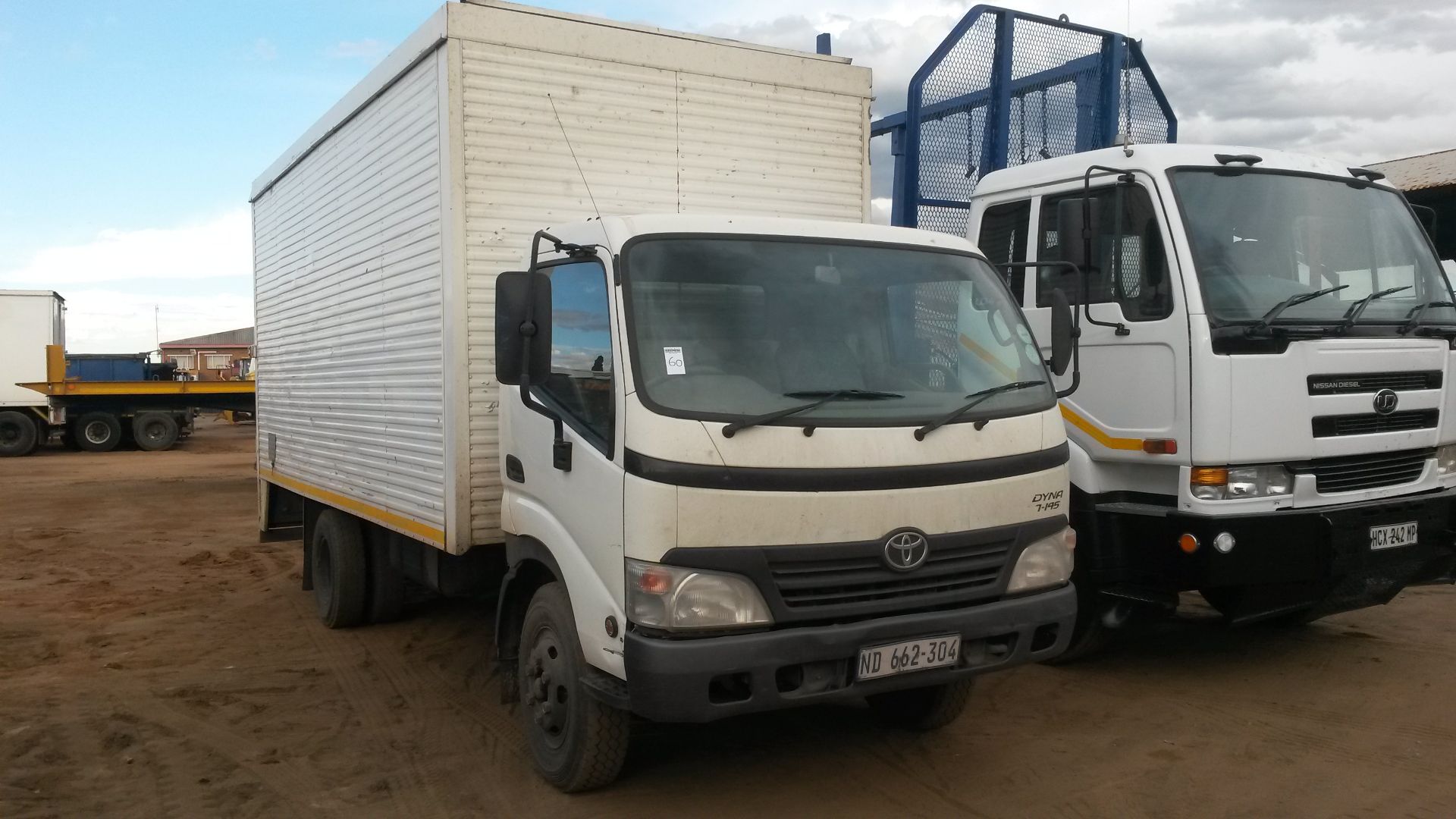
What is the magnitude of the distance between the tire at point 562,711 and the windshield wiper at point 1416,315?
4.17 meters

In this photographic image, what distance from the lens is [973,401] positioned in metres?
4.09

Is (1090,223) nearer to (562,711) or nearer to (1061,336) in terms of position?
(1061,336)

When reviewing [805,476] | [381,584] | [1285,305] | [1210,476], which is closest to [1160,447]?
Result: [1210,476]

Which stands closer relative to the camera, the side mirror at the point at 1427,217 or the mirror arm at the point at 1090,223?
the mirror arm at the point at 1090,223

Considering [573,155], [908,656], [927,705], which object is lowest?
[927,705]

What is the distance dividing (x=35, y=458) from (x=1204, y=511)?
25.8m

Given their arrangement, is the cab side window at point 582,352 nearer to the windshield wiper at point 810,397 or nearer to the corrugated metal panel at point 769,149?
the windshield wiper at point 810,397

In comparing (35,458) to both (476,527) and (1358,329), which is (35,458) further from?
Result: (1358,329)

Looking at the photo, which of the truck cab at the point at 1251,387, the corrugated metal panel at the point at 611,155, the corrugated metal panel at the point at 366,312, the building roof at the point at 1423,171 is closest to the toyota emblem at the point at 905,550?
the truck cab at the point at 1251,387

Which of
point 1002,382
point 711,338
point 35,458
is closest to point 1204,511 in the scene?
point 1002,382

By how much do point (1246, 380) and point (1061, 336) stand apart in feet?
3.66

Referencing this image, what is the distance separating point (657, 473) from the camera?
3.60m

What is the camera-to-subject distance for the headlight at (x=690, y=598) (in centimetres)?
360

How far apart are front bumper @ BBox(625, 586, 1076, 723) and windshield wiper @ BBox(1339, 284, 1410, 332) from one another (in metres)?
2.46
